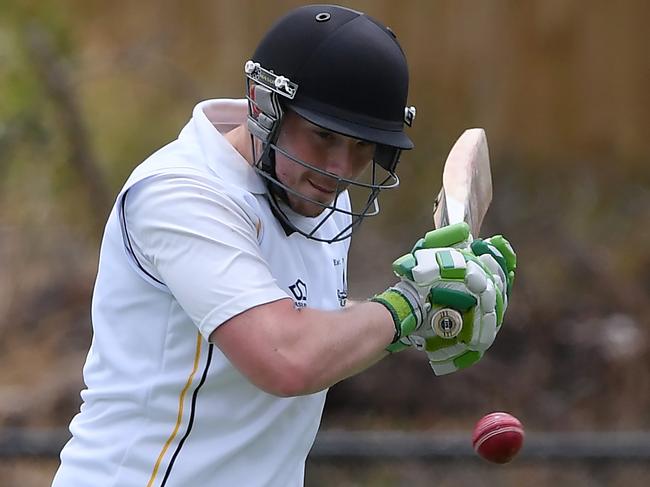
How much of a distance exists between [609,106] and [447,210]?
407 cm

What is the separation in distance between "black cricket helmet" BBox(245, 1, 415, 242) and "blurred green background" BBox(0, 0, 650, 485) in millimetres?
3735

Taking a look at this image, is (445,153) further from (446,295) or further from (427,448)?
(446,295)

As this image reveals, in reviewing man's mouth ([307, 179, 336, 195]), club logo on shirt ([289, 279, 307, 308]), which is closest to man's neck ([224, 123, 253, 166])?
man's mouth ([307, 179, 336, 195])

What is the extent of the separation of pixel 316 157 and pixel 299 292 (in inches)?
11.4

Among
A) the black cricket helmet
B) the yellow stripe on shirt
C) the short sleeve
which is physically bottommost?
the yellow stripe on shirt

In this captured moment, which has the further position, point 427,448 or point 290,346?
point 427,448

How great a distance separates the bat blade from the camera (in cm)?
281

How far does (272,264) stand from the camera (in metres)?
2.44

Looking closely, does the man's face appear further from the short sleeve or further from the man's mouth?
the short sleeve

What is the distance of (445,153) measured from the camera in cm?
625

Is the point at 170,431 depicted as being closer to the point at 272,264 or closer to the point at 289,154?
the point at 272,264

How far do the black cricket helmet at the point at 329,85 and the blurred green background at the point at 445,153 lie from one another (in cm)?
374

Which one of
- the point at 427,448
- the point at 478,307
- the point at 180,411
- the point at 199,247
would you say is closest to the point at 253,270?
the point at 199,247

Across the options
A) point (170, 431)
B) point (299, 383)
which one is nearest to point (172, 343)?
point (170, 431)
